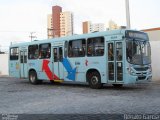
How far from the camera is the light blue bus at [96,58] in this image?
16.8 metres

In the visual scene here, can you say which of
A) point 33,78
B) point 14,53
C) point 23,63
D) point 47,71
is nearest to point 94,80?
point 47,71

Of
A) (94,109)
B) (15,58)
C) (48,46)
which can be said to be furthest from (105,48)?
(15,58)

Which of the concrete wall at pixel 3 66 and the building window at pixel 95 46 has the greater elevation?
the building window at pixel 95 46

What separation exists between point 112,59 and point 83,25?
5532 centimetres

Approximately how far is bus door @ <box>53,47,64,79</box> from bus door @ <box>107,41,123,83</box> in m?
4.19

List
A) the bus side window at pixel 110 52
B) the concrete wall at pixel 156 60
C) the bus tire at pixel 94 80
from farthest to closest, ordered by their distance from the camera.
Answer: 1. the concrete wall at pixel 156 60
2. the bus tire at pixel 94 80
3. the bus side window at pixel 110 52

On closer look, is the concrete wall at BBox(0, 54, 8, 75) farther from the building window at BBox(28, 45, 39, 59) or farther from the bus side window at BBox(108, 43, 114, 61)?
the bus side window at BBox(108, 43, 114, 61)

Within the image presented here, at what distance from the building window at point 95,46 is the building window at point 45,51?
4.09 meters

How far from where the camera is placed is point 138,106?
37.4 ft

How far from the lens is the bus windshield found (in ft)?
55.2

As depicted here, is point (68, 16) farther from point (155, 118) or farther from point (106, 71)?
point (155, 118)

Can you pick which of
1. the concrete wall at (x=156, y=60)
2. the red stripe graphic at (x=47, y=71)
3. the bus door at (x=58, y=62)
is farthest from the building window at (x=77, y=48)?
the concrete wall at (x=156, y=60)

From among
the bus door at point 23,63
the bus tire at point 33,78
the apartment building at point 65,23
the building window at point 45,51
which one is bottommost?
the bus tire at point 33,78

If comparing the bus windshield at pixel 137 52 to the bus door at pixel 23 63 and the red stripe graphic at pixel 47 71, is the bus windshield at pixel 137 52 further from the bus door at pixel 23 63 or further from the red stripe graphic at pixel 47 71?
the bus door at pixel 23 63
